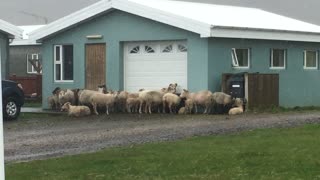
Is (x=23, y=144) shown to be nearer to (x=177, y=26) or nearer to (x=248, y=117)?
(x=248, y=117)

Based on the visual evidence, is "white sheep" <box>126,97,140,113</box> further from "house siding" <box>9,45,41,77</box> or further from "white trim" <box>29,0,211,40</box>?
"house siding" <box>9,45,41,77</box>

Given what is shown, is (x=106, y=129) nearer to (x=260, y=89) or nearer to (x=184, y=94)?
(x=184, y=94)

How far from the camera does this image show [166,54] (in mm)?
23719

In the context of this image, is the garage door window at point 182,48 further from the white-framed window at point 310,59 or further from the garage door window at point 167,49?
the white-framed window at point 310,59

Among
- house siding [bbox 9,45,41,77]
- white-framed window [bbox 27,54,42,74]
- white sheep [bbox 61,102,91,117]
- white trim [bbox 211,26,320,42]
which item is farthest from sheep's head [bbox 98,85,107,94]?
house siding [bbox 9,45,41,77]

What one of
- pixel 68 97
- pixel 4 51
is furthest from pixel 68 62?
pixel 68 97

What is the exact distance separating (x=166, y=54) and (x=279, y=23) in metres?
5.67

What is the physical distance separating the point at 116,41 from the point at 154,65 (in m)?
1.70

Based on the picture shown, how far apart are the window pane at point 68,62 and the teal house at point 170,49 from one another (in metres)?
0.04

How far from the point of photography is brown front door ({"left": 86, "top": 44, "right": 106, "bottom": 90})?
25.0 metres

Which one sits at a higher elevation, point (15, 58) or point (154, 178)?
point (15, 58)

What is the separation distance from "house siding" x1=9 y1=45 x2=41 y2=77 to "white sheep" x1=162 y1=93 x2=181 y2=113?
17.7 meters

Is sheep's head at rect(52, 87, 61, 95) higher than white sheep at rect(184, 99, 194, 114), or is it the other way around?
sheep's head at rect(52, 87, 61, 95)

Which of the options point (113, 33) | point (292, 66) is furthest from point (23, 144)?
point (292, 66)
